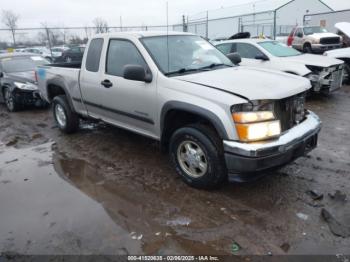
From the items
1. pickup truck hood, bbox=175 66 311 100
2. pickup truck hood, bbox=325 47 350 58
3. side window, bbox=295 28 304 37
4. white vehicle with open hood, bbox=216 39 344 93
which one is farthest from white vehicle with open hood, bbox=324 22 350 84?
side window, bbox=295 28 304 37

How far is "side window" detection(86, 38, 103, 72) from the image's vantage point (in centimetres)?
505

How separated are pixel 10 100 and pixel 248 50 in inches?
265

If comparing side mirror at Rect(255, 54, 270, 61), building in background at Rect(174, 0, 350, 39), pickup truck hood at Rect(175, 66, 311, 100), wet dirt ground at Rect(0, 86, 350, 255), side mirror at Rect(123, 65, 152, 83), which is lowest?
wet dirt ground at Rect(0, 86, 350, 255)

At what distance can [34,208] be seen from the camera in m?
3.68

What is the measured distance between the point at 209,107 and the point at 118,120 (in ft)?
6.32

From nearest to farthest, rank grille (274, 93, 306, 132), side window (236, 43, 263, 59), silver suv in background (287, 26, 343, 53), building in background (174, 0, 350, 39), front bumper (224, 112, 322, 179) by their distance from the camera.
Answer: front bumper (224, 112, 322, 179)
grille (274, 93, 306, 132)
side window (236, 43, 263, 59)
silver suv in background (287, 26, 343, 53)
building in background (174, 0, 350, 39)

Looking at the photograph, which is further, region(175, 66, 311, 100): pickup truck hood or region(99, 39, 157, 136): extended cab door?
region(99, 39, 157, 136): extended cab door

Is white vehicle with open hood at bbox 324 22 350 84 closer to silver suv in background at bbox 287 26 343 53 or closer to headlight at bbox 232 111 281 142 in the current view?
headlight at bbox 232 111 281 142

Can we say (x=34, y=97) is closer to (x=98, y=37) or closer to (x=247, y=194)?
(x=98, y=37)

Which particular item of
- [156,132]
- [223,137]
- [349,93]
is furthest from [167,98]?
[349,93]

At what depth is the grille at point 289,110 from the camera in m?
3.46

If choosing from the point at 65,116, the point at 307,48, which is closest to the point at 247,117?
the point at 65,116

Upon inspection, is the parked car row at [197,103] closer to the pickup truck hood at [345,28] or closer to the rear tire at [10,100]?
the rear tire at [10,100]

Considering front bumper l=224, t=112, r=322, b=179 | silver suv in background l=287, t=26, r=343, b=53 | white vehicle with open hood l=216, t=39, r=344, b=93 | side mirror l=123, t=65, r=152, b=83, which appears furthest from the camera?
silver suv in background l=287, t=26, r=343, b=53
